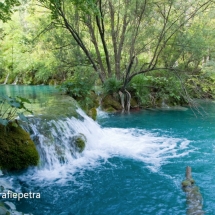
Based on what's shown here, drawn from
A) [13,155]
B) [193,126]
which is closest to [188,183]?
[13,155]

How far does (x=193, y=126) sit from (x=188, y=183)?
5.61m

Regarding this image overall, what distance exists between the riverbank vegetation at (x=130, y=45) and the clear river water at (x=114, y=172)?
3781mm

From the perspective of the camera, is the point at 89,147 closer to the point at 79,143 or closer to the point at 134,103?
the point at 79,143

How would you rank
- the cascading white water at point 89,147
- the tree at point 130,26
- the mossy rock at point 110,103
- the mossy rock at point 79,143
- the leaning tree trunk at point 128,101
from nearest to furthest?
1. the cascading white water at point 89,147
2. the mossy rock at point 79,143
3. the tree at point 130,26
4. the leaning tree trunk at point 128,101
5. the mossy rock at point 110,103

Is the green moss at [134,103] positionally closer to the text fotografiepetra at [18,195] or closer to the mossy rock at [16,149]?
the mossy rock at [16,149]

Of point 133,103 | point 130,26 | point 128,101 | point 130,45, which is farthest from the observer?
point 133,103

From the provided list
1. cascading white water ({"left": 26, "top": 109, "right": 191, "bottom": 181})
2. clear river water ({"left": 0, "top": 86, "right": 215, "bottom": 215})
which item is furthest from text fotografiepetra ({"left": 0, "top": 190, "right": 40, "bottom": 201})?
cascading white water ({"left": 26, "top": 109, "right": 191, "bottom": 181})

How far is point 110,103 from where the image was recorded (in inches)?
517

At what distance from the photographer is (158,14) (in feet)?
36.7

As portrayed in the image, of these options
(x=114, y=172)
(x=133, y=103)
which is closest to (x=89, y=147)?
(x=114, y=172)

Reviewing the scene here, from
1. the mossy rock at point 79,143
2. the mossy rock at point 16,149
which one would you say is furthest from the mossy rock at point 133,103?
the mossy rock at point 16,149

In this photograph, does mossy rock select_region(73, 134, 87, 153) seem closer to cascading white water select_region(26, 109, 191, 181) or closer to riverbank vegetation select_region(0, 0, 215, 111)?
cascading white water select_region(26, 109, 191, 181)

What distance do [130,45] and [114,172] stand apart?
8934mm

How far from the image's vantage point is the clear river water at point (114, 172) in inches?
156
